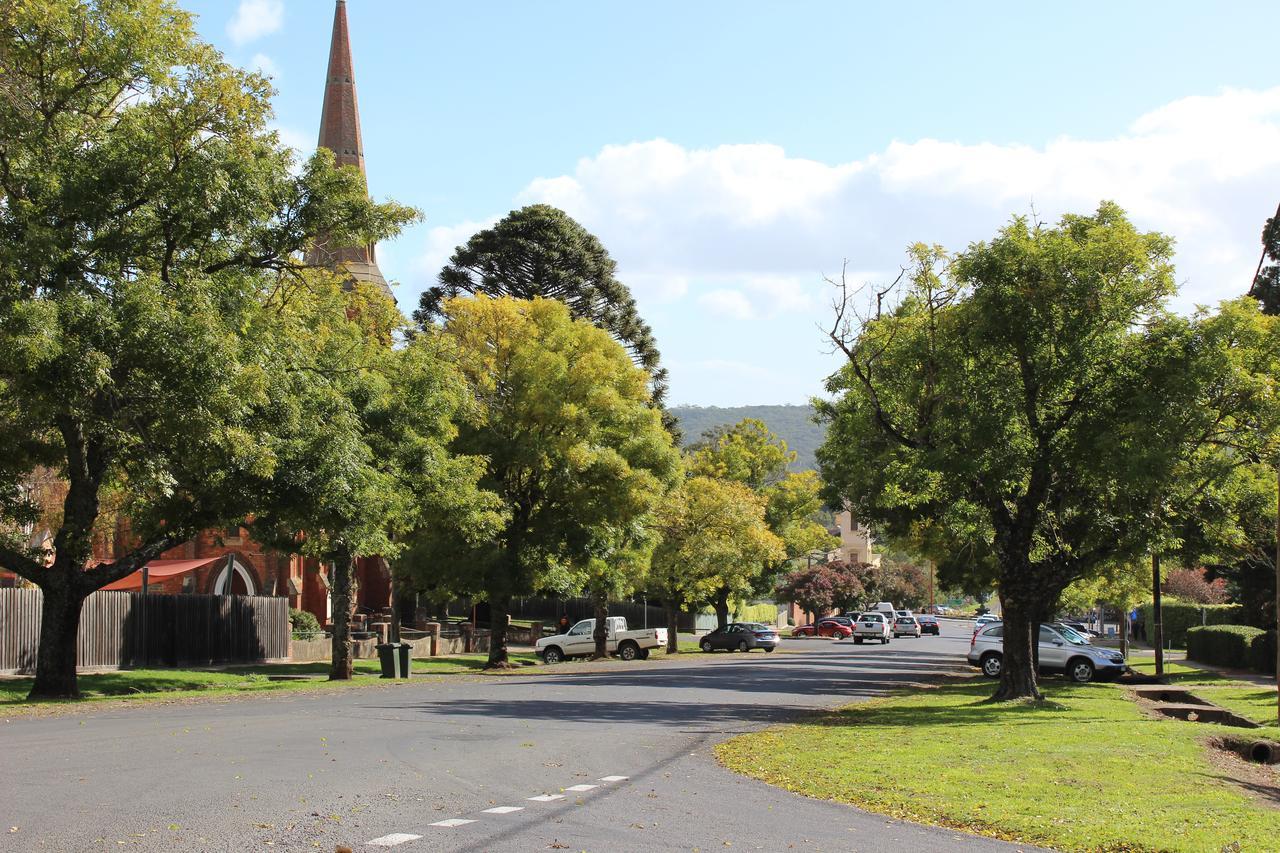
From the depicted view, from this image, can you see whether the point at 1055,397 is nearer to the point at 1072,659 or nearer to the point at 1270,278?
the point at 1072,659

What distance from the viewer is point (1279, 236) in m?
40.0

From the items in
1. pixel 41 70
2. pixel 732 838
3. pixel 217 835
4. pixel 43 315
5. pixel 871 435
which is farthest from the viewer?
pixel 871 435

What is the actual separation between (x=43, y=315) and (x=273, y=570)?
34.7 meters

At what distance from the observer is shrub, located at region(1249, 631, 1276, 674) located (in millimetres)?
33656

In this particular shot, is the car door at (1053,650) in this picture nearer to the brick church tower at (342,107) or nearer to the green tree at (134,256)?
the green tree at (134,256)

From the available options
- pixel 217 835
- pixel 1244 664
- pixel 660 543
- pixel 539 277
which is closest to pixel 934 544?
pixel 1244 664

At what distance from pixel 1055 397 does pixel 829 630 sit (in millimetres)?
54228

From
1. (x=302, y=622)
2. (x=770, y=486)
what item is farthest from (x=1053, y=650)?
(x=770, y=486)

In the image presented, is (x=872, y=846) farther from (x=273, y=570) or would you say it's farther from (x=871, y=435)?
(x=273, y=570)

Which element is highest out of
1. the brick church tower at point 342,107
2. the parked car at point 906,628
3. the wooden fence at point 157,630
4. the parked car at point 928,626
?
the brick church tower at point 342,107

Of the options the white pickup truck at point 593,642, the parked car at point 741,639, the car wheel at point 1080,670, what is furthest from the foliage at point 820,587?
the car wheel at point 1080,670

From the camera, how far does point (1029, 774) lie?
12.7 metres

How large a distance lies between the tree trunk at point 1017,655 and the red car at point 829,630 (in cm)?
4810

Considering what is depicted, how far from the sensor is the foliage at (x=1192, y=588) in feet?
247
